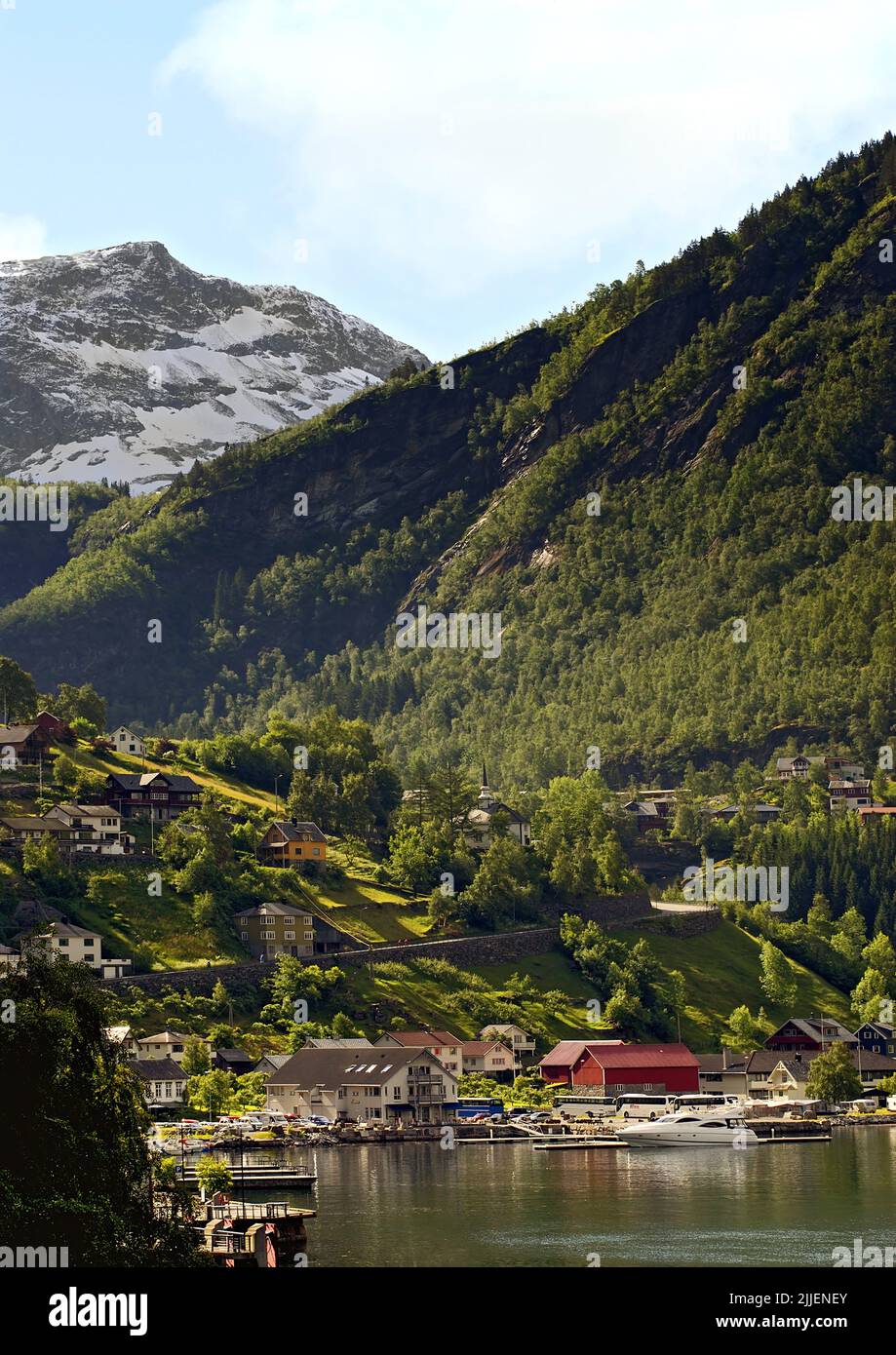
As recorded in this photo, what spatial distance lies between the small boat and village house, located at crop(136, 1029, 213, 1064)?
1130 inches

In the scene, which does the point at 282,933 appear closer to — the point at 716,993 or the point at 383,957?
the point at 383,957

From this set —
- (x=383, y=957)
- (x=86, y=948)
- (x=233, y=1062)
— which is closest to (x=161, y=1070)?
(x=233, y=1062)

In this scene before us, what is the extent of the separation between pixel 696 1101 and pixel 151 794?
55.9 metres

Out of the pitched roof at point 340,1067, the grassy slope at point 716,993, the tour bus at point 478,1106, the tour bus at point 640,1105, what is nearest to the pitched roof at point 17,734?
the pitched roof at point 340,1067

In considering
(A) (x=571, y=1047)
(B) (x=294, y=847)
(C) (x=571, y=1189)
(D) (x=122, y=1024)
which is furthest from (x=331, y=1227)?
(B) (x=294, y=847)

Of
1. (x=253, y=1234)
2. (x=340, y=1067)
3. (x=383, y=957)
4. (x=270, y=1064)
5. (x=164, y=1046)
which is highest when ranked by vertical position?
(x=383, y=957)

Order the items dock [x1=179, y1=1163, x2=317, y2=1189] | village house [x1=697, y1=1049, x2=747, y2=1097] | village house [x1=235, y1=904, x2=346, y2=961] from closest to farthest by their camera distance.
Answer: dock [x1=179, y1=1163, x2=317, y2=1189], village house [x1=697, y1=1049, x2=747, y2=1097], village house [x1=235, y1=904, x2=346, y2=961]

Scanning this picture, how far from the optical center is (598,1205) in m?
104

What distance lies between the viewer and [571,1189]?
112 metres

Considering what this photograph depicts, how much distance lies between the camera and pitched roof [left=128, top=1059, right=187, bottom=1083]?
14275 centimetres

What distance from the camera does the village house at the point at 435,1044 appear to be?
15850 centimetres

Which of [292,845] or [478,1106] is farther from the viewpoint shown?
[292,845]

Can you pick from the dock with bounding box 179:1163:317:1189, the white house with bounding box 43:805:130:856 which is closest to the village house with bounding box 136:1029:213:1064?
the white house with bounding box 43:805:130:856

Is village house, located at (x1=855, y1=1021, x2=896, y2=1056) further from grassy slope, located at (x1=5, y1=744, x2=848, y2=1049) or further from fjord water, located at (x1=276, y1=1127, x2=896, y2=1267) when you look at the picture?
fjord water, located at (x1=276, y1=1127, x2=896, y2=1267)
